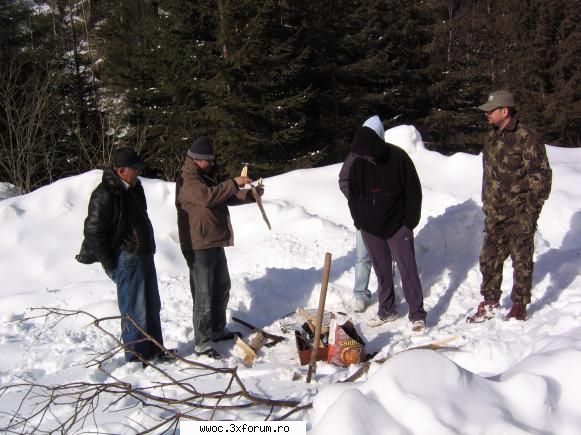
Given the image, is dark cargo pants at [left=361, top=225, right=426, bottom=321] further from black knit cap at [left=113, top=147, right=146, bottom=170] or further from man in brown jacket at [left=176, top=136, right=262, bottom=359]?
black knit cap at [left=113, top=147, right=146, bottom=170]

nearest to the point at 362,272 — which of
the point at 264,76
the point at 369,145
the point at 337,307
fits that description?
the point at 337,307

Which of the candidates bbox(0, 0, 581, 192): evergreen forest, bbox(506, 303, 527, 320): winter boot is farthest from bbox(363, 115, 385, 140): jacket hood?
bbox(0, 0, 581, 192): evergreen forest

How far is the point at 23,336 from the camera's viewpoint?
5.03 m

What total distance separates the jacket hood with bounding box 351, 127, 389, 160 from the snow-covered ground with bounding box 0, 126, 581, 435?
1499mm

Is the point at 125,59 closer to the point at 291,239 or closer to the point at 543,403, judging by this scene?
the point at 291,239

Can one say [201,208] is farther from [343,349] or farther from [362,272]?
[362,272]

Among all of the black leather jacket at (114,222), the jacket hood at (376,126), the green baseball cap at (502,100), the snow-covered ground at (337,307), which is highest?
the green baseball cap at (502,100)

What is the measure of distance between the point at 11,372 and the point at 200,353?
1479mm

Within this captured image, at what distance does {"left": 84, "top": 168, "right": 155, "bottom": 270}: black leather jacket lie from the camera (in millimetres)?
3982

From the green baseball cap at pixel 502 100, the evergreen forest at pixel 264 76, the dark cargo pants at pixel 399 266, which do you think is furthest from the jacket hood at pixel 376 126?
the evergreen forest at pixel 264 76

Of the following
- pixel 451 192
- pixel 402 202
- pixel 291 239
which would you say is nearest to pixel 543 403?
pixel 402 202

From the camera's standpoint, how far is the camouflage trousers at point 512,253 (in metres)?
4.27

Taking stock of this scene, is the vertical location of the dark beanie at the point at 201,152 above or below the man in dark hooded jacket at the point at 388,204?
above

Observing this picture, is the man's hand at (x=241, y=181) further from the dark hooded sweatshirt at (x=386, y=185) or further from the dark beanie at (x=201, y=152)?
the dark hooded sweatshirt at (x=386, y=185)
